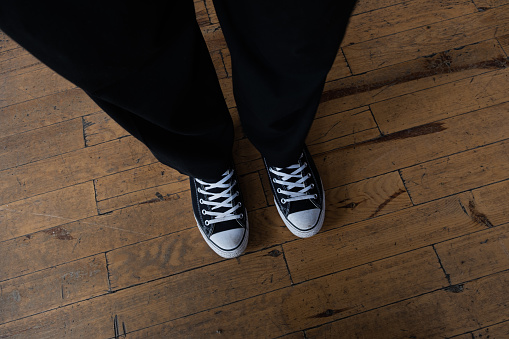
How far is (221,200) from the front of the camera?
97 cm

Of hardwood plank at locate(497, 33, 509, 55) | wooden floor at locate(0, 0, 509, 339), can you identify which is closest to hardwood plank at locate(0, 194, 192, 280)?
wooden floor at locate(0, 0, 509, 339)


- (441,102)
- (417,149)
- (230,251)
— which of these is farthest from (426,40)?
(230,251)

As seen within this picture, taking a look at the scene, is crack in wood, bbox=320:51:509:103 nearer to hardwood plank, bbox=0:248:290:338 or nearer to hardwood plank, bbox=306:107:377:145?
hardwood plank, bbox=306:107:377:145

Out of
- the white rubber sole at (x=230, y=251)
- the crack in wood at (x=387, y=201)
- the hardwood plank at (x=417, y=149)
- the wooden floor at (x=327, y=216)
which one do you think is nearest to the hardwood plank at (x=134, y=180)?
the wooden floor at (x=327, y=216)

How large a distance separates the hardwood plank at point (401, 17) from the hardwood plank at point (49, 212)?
3.26 feet

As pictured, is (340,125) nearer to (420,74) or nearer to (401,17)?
(420,74)

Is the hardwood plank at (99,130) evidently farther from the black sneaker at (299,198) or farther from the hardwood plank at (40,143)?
the black sneaker at (299,198)

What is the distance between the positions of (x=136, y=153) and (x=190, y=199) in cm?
24

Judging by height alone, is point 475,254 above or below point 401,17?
below

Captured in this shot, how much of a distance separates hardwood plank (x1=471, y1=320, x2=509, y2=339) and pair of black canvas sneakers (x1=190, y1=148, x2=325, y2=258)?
0.46 meters

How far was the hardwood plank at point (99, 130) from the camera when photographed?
114cm

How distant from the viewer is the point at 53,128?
1167 mm

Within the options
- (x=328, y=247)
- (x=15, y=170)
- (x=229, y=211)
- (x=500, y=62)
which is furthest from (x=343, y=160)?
(x=15, y=170)

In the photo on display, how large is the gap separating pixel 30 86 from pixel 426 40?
1.38 m
